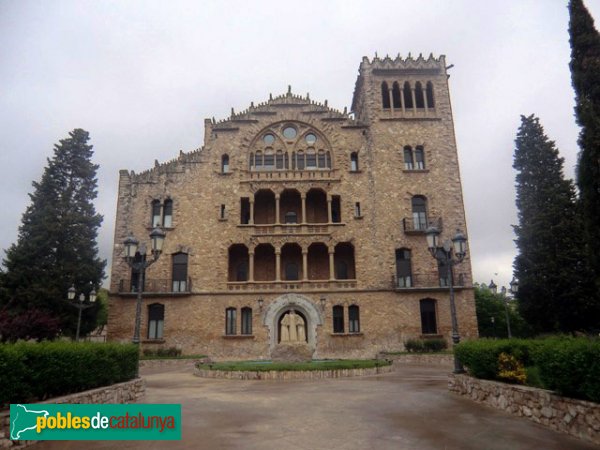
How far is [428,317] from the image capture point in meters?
31.5

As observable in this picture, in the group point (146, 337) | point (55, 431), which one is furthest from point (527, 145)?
point (55, 431)

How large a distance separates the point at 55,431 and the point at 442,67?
38.4m

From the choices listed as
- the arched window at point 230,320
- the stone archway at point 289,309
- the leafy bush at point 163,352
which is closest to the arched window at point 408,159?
the stone archway at point 289,309

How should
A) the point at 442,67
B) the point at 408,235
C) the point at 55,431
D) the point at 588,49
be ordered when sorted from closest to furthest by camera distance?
the point at 55,431, the point at 588,49, the point at 408,235, the point at 442,67

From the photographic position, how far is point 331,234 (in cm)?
3309

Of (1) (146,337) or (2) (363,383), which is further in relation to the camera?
(1) (146,337)

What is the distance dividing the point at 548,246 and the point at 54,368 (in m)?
31.3

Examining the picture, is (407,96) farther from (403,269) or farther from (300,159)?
(403,269)

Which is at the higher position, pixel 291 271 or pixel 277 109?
pixel 277 109

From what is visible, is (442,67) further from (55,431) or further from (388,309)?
(55,431)

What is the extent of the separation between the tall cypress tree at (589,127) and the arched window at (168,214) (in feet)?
93.3

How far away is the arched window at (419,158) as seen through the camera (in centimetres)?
3494

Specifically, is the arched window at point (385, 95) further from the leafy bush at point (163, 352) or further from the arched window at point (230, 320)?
the leafy bush at point (163, 352)

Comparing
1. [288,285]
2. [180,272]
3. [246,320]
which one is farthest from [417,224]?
[180,272]
